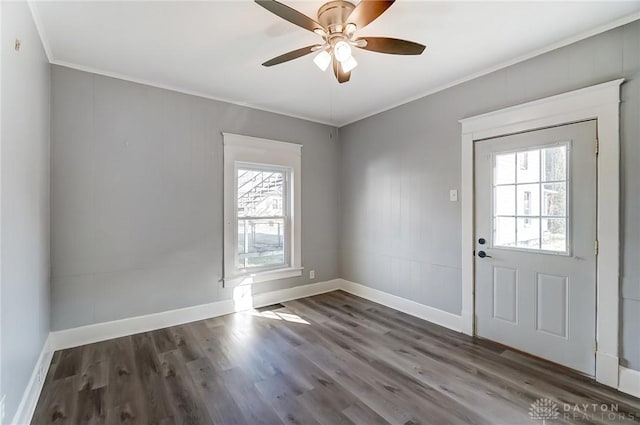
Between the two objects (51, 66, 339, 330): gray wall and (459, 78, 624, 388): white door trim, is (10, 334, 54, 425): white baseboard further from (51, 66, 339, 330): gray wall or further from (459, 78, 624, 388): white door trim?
(459, 78, 624, 388): white door trim

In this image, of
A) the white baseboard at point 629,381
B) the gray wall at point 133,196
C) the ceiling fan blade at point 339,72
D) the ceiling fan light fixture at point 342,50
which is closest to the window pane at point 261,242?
the gray wall at point 133,196

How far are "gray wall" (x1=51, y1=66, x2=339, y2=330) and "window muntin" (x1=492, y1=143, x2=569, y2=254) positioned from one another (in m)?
2.94

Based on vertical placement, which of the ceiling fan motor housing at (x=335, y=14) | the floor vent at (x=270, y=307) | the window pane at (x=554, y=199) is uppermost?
the ceiling fan motor housing at (x=335, y=14)

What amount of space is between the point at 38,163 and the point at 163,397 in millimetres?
2014

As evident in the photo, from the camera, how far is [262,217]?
4.14 m

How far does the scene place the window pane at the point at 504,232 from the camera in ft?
9.27

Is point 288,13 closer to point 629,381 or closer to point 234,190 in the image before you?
point 234,190

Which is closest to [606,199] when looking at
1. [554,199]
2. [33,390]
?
[554,199]

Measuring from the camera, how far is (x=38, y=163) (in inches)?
90.7

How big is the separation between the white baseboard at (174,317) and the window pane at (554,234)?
117 inches

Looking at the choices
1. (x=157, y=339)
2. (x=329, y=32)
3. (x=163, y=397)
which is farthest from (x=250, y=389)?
(x=329, y=32)

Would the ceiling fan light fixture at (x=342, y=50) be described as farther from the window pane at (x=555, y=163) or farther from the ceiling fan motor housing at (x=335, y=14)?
the window pane at (x=555, y=163)

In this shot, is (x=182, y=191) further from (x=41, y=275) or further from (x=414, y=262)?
(x=414, y=262)

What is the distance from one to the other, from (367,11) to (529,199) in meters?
2.16
